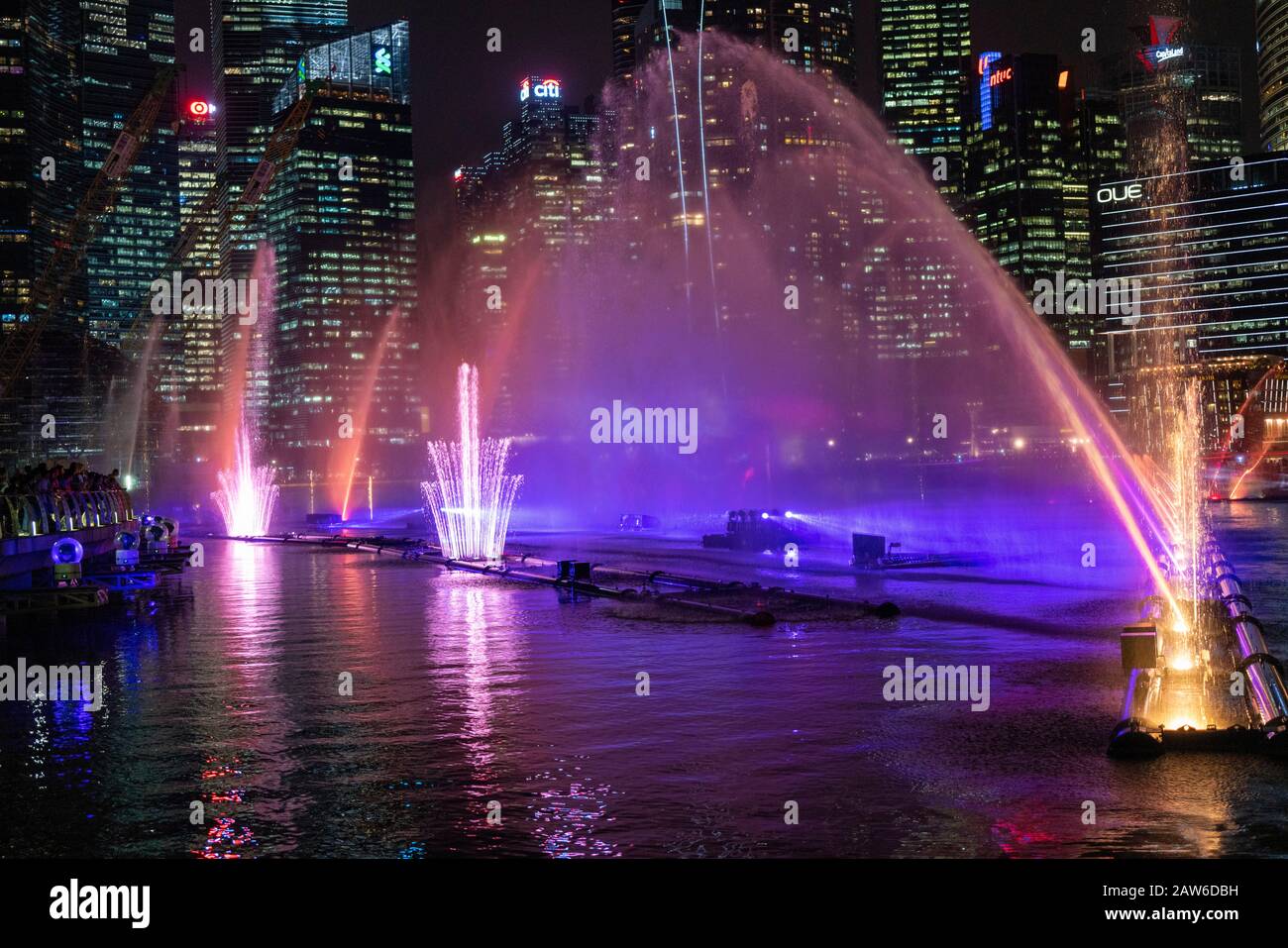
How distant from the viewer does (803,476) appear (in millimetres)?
122625

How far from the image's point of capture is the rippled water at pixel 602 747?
11.3m

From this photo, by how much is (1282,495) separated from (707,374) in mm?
59164
